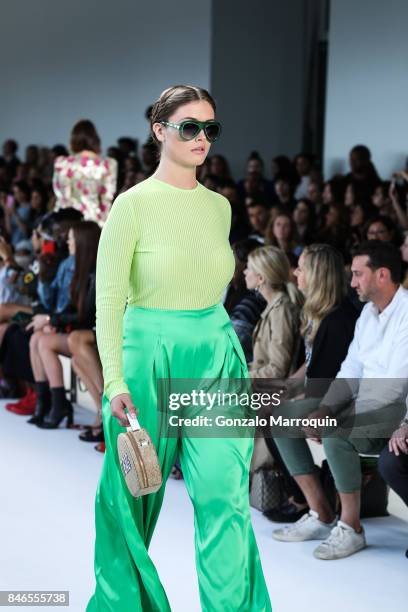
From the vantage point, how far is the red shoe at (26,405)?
6.17m

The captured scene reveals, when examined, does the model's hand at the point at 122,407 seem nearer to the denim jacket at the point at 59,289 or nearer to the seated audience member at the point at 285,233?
the denim jacket at the point at 59,289

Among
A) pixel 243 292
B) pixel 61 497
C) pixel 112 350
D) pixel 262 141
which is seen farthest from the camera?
pixel 262 141

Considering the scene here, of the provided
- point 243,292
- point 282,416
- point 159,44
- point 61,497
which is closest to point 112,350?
point 282,416

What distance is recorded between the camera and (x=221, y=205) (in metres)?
2.63

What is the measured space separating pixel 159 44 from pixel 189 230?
9.29 m

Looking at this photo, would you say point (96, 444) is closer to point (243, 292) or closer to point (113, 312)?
point (243, 292)

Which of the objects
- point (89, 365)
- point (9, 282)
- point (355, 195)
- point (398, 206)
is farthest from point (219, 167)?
point (89, 365)

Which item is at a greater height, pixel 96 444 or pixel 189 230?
pixel 189 230

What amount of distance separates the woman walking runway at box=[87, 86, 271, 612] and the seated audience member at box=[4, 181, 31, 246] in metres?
7.51

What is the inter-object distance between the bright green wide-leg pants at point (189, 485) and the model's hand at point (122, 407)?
0.12 meters

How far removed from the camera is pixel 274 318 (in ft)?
14.8

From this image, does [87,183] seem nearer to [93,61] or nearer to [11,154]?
[93,61]

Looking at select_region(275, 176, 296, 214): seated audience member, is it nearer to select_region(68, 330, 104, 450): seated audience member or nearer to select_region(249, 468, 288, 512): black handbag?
select_region(68, 330, 104, 450): seated audience member

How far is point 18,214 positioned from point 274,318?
6.16m
